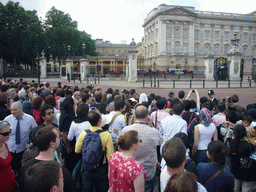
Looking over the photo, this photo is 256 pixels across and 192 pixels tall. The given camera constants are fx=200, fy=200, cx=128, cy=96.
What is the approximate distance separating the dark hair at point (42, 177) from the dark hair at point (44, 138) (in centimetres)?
88

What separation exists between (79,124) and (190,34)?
64.7 meters

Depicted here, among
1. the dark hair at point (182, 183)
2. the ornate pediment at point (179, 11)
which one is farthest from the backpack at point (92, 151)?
the ornate pediment at point (179, 11)

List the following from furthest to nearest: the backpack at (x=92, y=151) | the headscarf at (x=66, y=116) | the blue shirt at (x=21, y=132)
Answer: the headscarf at (x=66, y=116), the blue shirt at (x=21, y=132), the backpack at (x=92, y=151)

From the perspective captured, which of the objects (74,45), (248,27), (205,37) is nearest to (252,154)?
(74,45)

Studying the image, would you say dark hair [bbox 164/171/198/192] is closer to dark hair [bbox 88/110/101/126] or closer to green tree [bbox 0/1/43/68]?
dark hair [bbox 88/110/101/126]

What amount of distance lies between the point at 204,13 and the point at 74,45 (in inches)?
1701

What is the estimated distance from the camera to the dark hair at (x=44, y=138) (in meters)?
2.62

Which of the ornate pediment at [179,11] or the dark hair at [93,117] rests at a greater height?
the ornate pediment at [179,11]

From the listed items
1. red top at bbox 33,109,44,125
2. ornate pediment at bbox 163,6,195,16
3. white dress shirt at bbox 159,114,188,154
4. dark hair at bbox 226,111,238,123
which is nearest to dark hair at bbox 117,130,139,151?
white dress shirt at bbox 159,114,188,154

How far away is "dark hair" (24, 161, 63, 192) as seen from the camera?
5.54ft

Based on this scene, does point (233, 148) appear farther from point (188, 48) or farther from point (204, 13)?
point (204, 13)

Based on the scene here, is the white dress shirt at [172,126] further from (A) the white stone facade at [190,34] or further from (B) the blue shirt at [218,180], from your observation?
(A) the white stone facade at [190,34]

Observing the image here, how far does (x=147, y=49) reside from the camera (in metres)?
70.7

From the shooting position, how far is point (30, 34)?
39.1m
